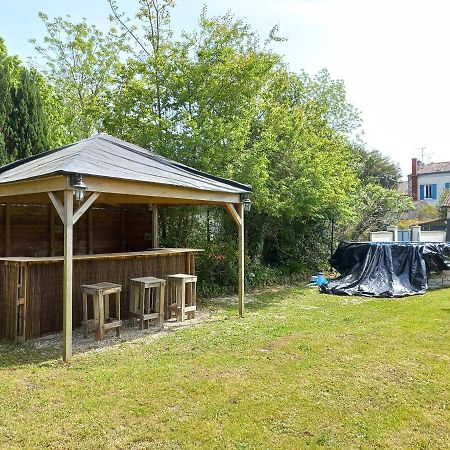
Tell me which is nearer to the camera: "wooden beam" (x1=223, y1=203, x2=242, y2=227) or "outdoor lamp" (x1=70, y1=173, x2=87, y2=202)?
"outdoor lamp" (x1=70, y1=173, x2=87, y2=202)

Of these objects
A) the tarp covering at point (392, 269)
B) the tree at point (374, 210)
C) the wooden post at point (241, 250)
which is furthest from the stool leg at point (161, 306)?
the tree at point (374, 210)

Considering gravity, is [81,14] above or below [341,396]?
above

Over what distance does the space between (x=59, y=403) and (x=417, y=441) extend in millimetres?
2690

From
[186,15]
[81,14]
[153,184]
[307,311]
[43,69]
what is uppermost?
[81,14]

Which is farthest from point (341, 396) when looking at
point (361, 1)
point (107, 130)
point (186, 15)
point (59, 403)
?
point (186, 15)

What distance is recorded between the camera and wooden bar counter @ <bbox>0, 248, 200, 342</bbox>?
552 centimetres

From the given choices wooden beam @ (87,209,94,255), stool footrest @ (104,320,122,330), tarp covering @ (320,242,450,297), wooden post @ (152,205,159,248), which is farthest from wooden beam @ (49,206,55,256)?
tarp covering @ (320,242,450,297)

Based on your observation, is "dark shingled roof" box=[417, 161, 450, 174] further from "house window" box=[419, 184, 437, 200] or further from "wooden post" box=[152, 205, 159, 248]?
"wooden post" box=[152, 205, 159, 248]

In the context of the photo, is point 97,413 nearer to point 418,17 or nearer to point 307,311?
point 307,311

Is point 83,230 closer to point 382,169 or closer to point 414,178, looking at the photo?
point 382,169

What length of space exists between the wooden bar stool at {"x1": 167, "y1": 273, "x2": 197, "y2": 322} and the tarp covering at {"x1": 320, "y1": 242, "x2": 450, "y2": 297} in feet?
12.1

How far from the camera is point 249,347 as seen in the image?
5.20 m

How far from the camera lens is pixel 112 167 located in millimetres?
5395

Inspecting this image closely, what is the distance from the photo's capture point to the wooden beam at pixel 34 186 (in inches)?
187
